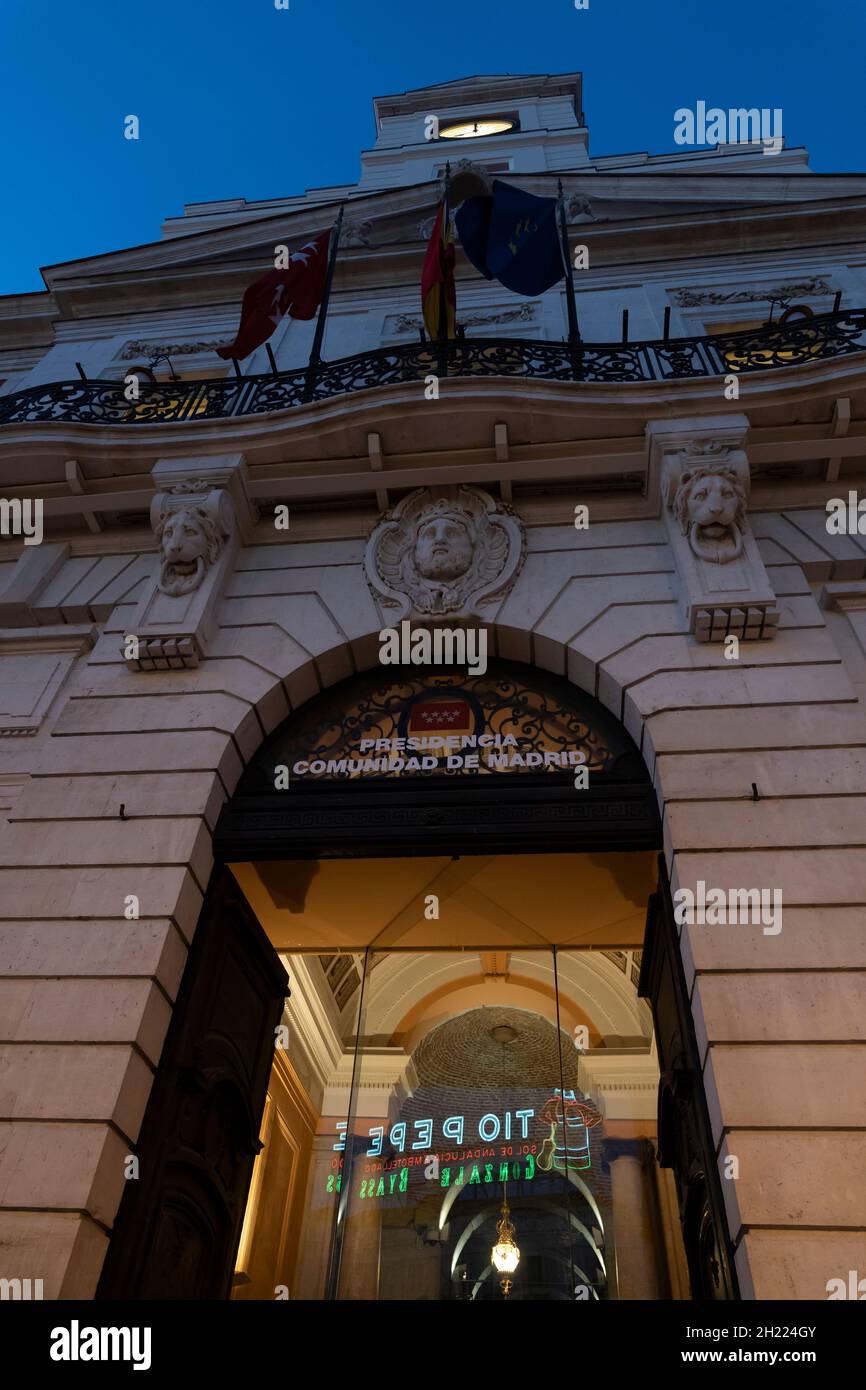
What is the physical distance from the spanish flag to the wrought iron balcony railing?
0.70 metres

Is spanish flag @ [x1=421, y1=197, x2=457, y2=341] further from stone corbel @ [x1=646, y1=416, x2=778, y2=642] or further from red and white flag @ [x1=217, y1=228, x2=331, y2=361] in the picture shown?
stone corbel @ [x1=646, y1=416, x2=778, y2=642]

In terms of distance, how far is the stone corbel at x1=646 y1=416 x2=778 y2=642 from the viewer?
748cm

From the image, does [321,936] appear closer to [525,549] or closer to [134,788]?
[134,788]

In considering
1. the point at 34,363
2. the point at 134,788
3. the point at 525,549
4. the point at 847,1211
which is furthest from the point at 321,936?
the point at 34,363

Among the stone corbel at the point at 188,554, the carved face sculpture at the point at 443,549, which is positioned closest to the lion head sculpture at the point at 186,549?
the stone corbel at the point at 188,554

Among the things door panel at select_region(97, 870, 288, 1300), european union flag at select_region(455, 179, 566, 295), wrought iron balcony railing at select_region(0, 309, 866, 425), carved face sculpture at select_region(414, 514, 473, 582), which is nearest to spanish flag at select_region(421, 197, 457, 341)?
european union flag at select_region(455, 179, 566, 295)

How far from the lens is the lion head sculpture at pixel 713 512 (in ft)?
26.0

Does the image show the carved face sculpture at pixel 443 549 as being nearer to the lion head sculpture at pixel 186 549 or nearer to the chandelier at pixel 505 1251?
the lion head sculpture at pixel 186 549

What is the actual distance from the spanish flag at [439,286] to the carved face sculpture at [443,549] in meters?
2.90

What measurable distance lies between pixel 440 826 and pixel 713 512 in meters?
3.66

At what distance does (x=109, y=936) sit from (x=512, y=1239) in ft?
12.0

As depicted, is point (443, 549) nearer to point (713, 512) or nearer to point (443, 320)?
point (713, 512)

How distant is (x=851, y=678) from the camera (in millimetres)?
7250

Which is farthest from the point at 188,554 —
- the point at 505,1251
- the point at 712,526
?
the point at 505,1251
